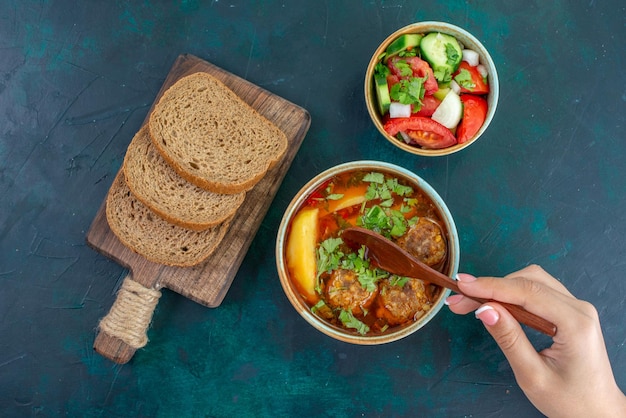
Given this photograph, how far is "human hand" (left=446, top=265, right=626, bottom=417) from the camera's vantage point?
2.25m

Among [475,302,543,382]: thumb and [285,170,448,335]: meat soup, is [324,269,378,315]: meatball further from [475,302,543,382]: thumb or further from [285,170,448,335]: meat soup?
[475,302,543,382]: thumb

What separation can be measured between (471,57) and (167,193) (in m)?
1.54

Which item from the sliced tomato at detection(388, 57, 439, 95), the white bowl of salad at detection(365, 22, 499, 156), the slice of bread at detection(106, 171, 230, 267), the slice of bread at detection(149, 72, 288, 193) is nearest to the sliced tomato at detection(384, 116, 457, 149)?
the white bowl of salad at detection(365, 22, 499, 156)

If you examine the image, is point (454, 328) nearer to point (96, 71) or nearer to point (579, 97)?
point (579, 97)

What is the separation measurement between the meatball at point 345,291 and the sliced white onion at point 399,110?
0.74 meters

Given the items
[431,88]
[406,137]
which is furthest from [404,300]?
[431,88]

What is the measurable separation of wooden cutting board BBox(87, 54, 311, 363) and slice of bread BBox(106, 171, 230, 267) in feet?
0.28

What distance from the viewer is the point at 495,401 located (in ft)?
9.36

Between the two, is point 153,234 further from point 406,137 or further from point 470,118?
point 470,118

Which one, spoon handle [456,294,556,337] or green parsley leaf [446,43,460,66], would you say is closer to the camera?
spoon handle [456,294,556,337]

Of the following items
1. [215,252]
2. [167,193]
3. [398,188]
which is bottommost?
[215,252]

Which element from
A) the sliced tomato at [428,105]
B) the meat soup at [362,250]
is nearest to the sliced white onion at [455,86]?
the sliced tomato at [428,105]

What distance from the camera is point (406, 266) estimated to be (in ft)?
7.57

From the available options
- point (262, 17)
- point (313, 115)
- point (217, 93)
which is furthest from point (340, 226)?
point (262, 17)
